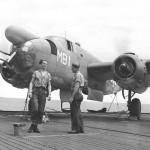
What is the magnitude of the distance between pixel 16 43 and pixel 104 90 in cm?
772

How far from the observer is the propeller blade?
1143 centimetres

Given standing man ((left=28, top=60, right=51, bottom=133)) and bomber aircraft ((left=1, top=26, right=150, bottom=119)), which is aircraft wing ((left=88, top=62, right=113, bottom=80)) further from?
standing man ((left=28, top=60, right=51, bottom=133))

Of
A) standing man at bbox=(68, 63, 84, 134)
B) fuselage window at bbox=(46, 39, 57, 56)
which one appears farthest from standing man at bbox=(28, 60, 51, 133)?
fuselage window at bbox=(46, 39, 57, 56)

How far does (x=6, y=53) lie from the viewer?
12258mm

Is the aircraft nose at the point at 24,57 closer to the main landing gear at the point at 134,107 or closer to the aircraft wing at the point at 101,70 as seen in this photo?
the aircraft wing at the point at 101,70

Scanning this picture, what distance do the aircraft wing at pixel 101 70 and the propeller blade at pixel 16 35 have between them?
4.94 metres

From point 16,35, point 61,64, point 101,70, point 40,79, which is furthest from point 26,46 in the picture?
point 101,70

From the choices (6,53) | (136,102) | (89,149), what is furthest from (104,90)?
(89,149)

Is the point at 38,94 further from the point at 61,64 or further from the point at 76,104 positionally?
the point at 61,64

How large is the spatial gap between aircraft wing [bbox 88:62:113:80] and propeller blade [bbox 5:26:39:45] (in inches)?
195

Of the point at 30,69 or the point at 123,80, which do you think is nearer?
the point at 30,69

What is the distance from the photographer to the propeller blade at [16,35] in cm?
1143

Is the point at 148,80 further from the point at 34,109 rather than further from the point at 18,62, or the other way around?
the point at 34,109

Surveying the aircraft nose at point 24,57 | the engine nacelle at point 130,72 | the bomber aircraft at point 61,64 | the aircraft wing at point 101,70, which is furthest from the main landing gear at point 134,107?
the aircraft nose at point 24,57
